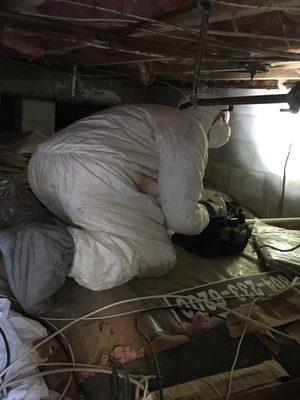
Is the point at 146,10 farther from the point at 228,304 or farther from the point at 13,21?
the point at 228,304

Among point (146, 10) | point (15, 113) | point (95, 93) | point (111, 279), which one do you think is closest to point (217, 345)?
point (111, 279)

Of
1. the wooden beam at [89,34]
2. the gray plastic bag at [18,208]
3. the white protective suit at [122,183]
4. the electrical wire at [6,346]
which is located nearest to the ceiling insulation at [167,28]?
the wooden beam at [89,34]

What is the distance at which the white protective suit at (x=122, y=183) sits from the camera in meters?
1.81

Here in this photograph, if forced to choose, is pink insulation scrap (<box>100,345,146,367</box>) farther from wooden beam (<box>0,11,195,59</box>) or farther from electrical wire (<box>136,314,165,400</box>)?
wooden beam (<box>0,11,195,59</box>)

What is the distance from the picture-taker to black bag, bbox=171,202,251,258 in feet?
7.98

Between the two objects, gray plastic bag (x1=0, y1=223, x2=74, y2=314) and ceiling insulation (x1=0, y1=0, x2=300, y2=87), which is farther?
gray plastic bag (x1=0, y1=223, x2=74, y2=314)

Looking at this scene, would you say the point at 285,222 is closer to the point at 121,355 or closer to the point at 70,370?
the point at 121,355

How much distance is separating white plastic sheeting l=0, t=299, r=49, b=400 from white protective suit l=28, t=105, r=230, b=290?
11.7 inches

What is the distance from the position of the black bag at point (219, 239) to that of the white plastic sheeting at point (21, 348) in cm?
118

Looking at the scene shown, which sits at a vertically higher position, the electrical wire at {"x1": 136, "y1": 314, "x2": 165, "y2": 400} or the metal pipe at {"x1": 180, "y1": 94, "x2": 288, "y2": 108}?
the metal pipe at {"x1": 180, "y1": 94, "x2": 288, "y2": 108}

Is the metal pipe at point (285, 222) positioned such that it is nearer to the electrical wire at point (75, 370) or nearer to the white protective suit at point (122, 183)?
the white protective suit at point (122, 183)

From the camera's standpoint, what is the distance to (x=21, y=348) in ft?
4.73

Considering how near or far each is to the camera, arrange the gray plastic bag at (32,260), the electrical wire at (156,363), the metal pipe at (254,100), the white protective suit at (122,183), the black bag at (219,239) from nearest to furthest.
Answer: the electrical wire at (156,363) → the metal pipe at (254,100) → the gray plastic bag at (32,260) → the white protective suit at (122,183) → the black bag at (219,239)

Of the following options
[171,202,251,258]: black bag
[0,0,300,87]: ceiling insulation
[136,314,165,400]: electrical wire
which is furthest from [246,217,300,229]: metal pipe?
[136,314,165,400]: electrical wire
